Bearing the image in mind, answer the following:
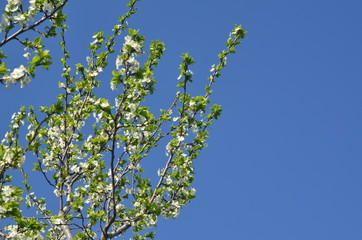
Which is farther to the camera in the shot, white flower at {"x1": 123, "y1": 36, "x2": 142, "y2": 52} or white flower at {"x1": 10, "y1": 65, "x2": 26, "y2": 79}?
white flower at {"x1": 123, "y1": 36, "x2": 142, "y2": 52}

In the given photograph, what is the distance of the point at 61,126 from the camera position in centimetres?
988

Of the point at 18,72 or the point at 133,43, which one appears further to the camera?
the point at 133,43

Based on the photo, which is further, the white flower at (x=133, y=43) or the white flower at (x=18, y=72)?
the white flower at (x=133, y=43)

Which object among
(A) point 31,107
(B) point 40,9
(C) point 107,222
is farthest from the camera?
(A) point 31,107

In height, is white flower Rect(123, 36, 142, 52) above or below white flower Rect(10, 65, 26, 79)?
above

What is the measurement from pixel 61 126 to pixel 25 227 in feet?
13.0

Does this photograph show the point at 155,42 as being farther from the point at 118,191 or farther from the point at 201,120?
the point at 118,191

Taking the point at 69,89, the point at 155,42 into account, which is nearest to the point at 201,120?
the point at 155,42

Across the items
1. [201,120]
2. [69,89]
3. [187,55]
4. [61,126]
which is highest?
[69,89]

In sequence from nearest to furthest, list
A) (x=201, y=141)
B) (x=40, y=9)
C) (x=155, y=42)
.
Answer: (x=40, y=9) → (x=201, y=141) → (x=155, y=42)

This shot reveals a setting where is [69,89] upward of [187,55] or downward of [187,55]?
upward

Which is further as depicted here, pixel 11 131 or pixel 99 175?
pixel 11 131

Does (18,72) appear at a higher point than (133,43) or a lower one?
lower

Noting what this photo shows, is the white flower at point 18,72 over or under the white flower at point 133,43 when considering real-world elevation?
under
